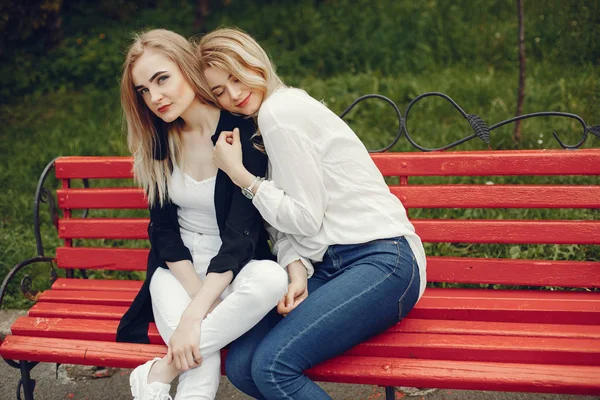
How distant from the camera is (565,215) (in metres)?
3.98

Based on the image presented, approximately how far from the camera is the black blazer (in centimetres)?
264

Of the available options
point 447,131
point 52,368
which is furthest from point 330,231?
point 447,131

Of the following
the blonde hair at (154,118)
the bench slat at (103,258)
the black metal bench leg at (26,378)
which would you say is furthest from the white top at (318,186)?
the black metal bench leg at (26,378)

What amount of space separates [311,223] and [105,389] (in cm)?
162

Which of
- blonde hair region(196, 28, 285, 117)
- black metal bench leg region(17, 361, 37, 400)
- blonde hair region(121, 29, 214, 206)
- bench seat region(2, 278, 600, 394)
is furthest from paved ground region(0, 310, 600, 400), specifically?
blonde hair region(196, 28, 285, 117)

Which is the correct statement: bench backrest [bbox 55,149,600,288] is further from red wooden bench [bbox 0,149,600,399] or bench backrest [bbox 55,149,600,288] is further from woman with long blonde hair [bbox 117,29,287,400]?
woman with long blonde hair [bbox 117,29,287,400]

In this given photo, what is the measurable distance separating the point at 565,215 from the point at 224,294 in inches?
92.1

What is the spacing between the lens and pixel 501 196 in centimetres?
295

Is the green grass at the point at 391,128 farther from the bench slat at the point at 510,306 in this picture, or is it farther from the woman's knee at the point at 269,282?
the woman's knee at the point at 269,282

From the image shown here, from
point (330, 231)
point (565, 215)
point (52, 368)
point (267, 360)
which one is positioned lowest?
point (52, 368)

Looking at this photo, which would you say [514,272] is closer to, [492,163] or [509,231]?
[509,231]

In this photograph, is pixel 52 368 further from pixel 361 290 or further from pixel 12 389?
pixel 361 290

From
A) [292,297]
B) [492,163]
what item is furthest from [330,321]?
[492,163]

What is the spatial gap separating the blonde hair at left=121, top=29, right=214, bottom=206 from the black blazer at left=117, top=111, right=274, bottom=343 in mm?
124
